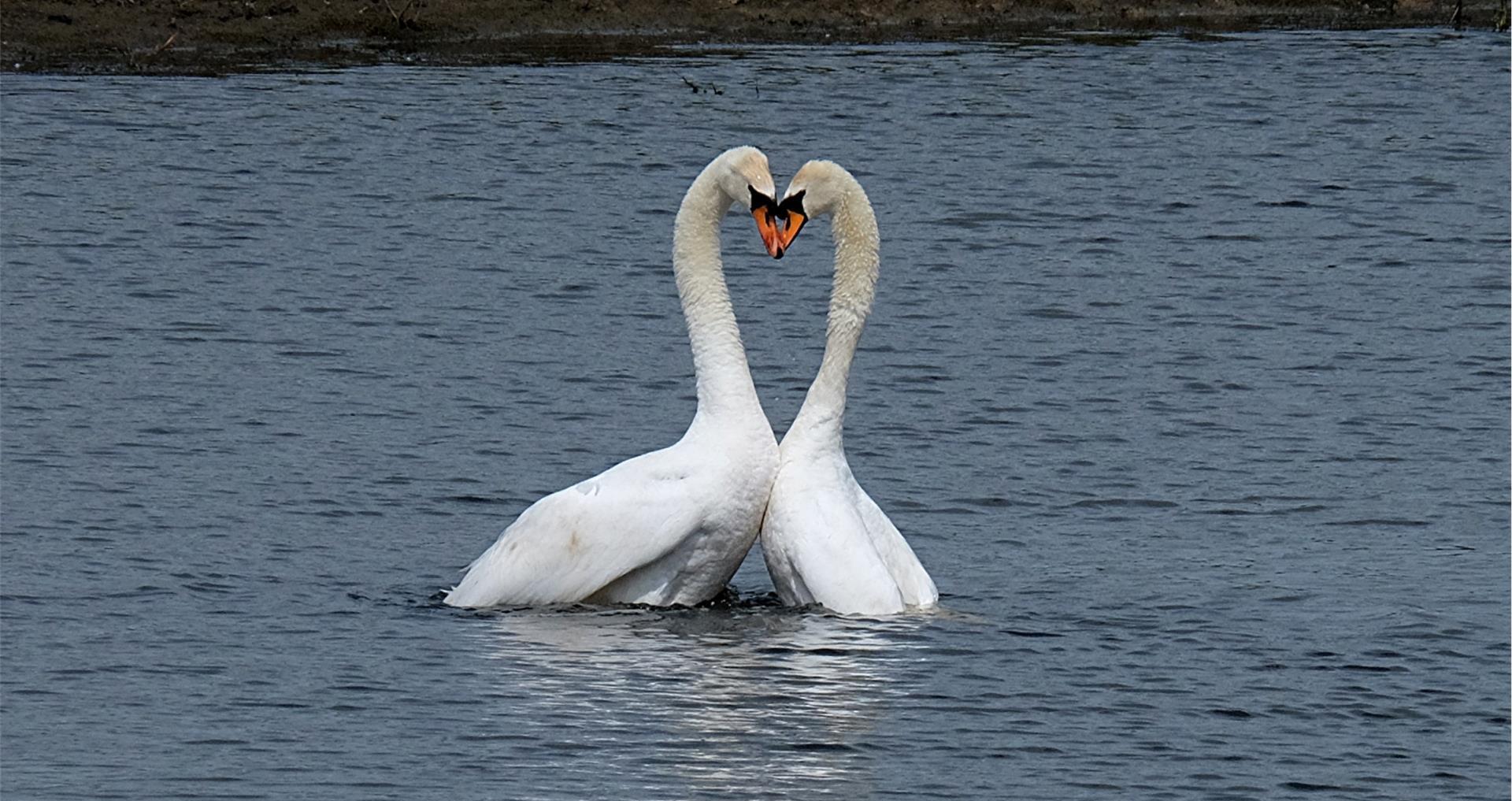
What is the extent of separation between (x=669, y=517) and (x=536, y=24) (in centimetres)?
1823

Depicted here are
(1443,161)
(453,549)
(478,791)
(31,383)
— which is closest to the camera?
(478,791)

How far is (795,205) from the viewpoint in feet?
36.8

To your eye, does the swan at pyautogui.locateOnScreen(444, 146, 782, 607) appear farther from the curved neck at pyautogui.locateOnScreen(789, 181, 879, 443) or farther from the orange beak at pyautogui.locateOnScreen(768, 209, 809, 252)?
the curved neck at pyautogui.locateOnScreen(789, 181, 879, 443)

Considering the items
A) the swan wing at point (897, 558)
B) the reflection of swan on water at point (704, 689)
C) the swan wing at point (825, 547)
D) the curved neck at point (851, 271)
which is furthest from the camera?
the curved neck at point (851, 271)

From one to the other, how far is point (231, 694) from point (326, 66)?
1705cm

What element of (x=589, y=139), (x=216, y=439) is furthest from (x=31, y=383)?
(x=589, y=139)

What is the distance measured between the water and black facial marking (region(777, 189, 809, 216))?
1599mm

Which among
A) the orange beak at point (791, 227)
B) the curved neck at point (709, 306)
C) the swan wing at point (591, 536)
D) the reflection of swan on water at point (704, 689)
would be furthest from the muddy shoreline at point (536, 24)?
the reflection of swan on water at point (704, 689)

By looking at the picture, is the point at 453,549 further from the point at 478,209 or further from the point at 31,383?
the point at 478,209

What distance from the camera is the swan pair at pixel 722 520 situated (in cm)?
1045

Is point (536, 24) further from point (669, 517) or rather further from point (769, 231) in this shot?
point (669, 517)

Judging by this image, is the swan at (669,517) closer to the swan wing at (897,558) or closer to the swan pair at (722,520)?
the swan pair at (722,520)

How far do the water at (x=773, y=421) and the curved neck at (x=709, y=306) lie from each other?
90 cm

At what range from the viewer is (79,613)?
34.8 feet
